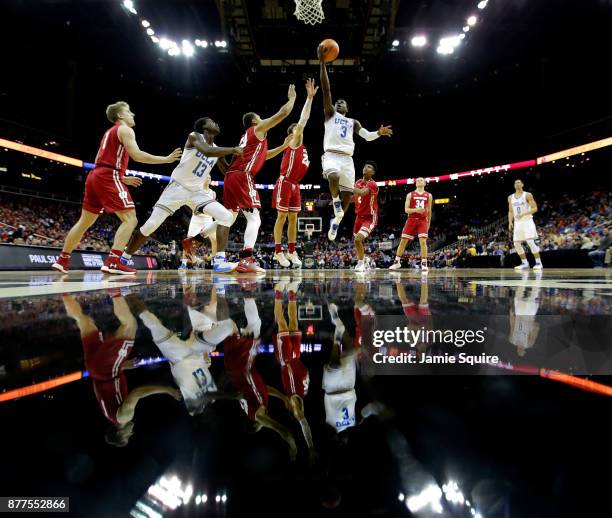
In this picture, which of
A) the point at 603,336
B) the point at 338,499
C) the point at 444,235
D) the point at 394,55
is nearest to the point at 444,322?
the point at 603,336

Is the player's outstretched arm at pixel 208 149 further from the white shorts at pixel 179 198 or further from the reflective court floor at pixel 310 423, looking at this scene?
the reflective court floor at pixel 310 423

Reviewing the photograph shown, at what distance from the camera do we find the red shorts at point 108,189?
12.5 feet

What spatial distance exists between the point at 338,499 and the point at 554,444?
0.63 ft

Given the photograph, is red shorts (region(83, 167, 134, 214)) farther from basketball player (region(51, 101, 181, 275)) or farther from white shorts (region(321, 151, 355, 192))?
white shorts (region(321, 151, 355, 192))

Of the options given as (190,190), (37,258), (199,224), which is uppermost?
(190,190)

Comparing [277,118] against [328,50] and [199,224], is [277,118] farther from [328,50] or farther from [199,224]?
[199,224]

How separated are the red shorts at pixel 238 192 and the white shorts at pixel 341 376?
3870 mm

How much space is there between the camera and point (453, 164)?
75.6ft

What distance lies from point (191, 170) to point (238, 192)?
23.1 inches

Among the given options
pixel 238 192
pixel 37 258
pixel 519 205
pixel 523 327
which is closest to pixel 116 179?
pixel 238 192

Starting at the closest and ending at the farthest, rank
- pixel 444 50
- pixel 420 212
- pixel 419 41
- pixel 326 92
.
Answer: pixel 326 92 < pixel 420 212 < pixel 419 41 < pixel 444 50

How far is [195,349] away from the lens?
611mm

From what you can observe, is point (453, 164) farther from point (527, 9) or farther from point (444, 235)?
point (527, 9)

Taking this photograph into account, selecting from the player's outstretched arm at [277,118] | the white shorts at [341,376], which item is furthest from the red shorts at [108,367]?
the player's outstretched arm at [277,118]
